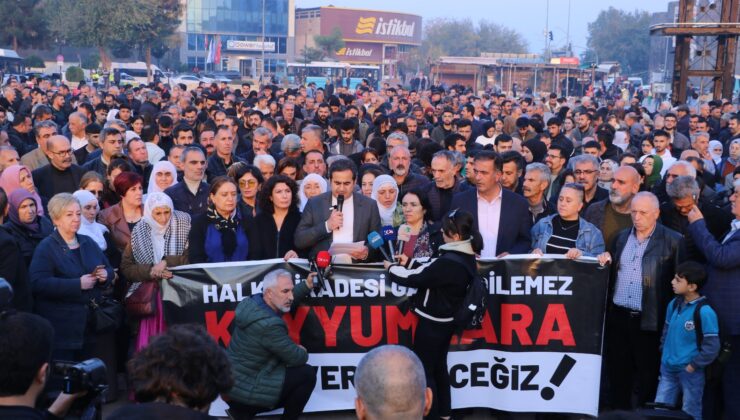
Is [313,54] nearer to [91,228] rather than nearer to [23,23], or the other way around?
[23,23]

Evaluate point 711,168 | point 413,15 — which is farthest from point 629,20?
point 711,168

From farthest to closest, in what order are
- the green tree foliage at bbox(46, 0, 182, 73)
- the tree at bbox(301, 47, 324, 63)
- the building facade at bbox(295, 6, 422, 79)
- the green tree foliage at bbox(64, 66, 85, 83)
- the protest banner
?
the building facade at bbox(295, 6, 422, 79)
the tree at bbox(301, 47, 324, 63)
the green tree foliage at bbox(46, 0, 182, 73)
the green tree foliage at bbox(64, 66, 85, 83)
the protest banner

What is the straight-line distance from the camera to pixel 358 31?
109688 millimetres

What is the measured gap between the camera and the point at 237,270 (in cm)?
673

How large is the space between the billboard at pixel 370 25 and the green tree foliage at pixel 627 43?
2668 centimetres

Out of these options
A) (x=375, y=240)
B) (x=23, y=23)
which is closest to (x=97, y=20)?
(x=23, y=23)

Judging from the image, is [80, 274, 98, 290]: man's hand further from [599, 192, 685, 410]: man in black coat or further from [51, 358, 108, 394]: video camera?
[599, 192, 685, 410]: man in black coat

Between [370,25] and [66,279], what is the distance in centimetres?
10691

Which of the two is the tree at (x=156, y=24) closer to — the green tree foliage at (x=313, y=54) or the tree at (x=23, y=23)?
the tree at (x=23, y=23)

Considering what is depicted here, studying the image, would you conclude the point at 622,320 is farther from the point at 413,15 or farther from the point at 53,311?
the point at 413,15

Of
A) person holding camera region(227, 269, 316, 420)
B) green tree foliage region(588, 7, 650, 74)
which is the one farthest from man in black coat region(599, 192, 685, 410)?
green tree foliage region(588, 7, 650, 74)

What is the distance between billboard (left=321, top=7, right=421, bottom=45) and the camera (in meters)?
108

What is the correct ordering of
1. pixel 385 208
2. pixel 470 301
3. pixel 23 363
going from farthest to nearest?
pixel 385 208 → pixel 470 301 → pixel 23 363

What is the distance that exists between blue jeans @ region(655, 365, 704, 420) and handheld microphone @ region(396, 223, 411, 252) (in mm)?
2094
